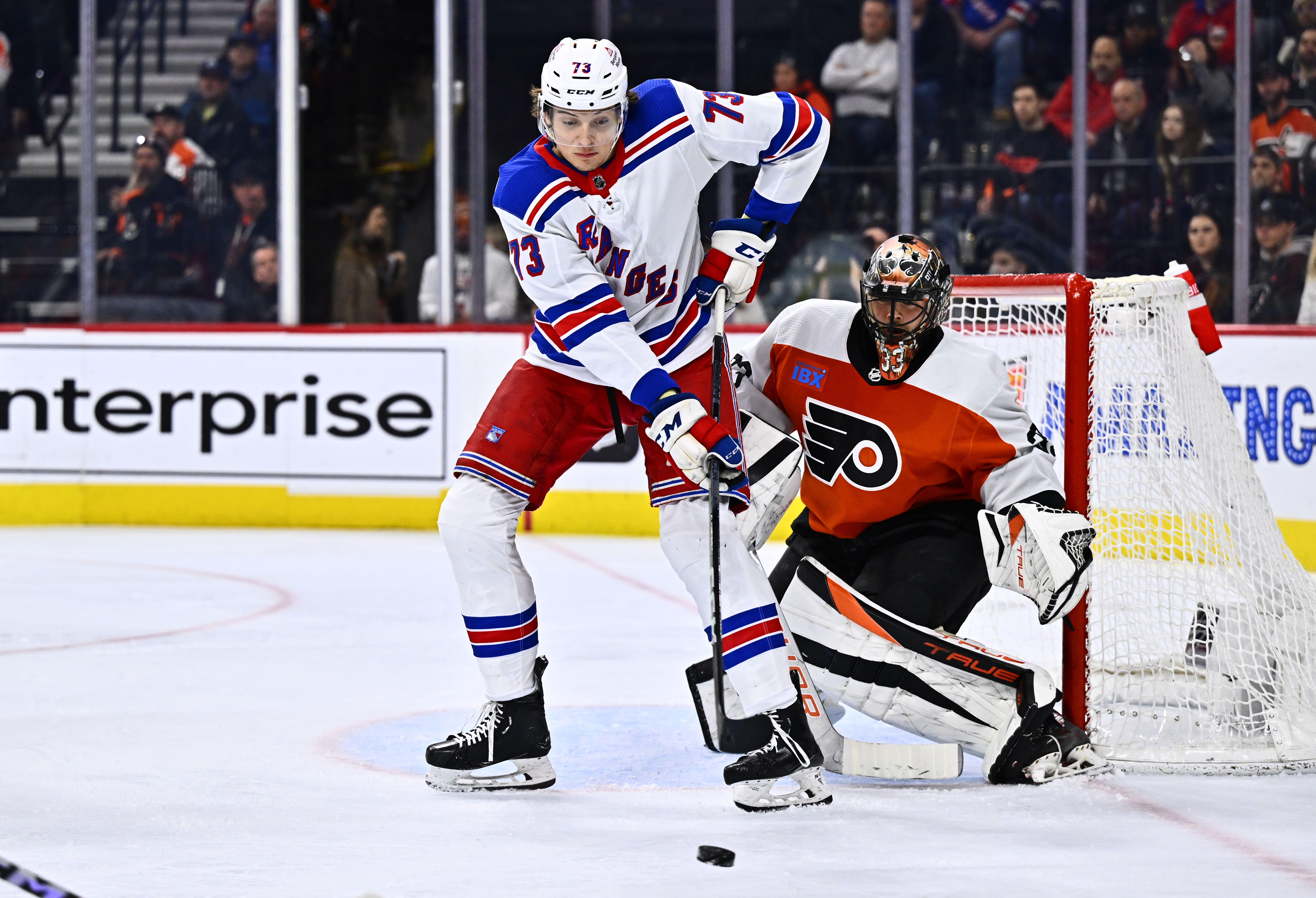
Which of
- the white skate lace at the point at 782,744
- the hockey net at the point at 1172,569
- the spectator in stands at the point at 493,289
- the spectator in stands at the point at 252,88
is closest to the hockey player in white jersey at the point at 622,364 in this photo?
the white skate lace at the point at 782,744

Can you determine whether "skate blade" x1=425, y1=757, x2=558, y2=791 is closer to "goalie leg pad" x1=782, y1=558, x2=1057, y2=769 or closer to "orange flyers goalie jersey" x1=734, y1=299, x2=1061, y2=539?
"goalie leg pad" x1=782, y1=558, x2=1057, y2=769

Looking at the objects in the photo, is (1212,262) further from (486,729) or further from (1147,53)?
(486,729)

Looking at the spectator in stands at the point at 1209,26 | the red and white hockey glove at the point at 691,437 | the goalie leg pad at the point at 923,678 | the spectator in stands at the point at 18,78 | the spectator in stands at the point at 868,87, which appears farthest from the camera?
the spectator in stands at the point at 18,78

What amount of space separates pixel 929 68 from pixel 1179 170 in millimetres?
1069

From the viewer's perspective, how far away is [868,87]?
262 inches

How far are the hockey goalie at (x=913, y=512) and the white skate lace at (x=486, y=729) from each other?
512 millimetres

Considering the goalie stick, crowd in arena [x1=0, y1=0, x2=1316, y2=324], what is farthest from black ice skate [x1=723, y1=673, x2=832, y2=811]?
crowd in arena [x1=0, y1=0, x2=1316, y2=324]

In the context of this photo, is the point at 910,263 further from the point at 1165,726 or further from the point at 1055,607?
the point at 1165,726

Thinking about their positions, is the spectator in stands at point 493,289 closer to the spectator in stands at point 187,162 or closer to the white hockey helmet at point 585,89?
the spectator in stands at point 187,162

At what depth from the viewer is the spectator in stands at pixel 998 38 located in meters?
6.58

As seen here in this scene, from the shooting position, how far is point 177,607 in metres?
4.51

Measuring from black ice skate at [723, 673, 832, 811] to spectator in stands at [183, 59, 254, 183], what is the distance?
17.4ft

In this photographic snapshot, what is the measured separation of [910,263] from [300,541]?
4018mm

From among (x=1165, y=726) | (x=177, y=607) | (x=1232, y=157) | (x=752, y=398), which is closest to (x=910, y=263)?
(x=752, y=398)
